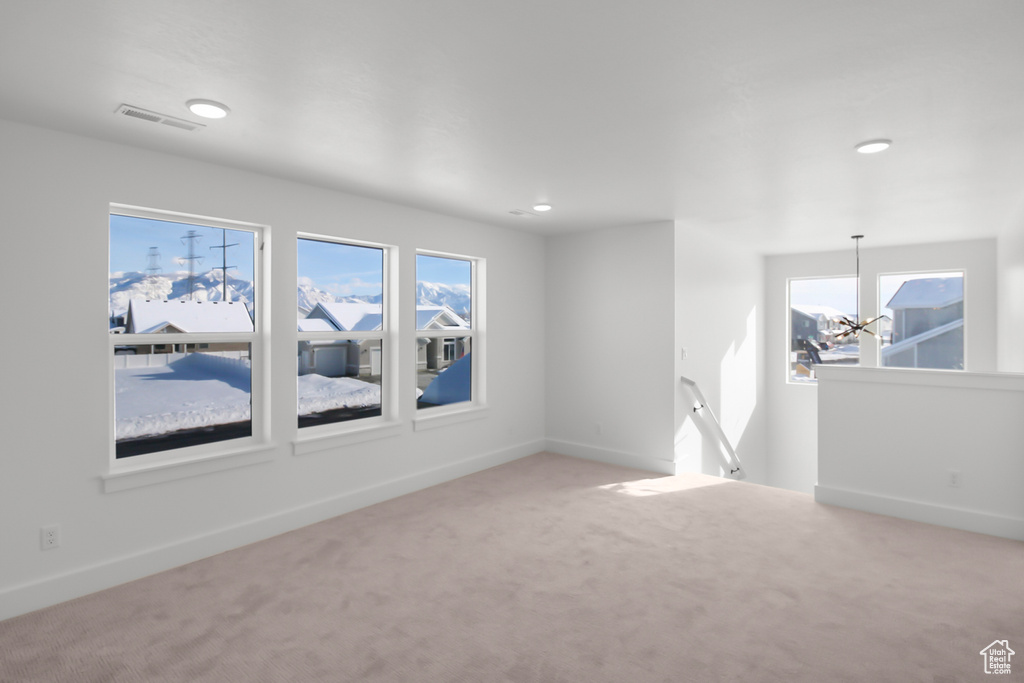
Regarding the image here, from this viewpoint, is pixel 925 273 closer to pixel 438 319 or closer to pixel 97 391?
pixel 438 319

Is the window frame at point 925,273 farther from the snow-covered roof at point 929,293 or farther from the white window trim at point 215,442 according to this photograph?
the white window trim at point 215,442

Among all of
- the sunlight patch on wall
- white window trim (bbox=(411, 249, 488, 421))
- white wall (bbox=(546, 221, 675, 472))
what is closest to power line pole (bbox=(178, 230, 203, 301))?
white window trim (bbox=(411, 249, 488, 421))

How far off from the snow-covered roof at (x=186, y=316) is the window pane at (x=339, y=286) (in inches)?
18.7

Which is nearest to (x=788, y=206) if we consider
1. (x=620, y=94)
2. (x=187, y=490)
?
(x=620, y=94)

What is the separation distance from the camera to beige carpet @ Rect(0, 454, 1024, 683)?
2.31 m

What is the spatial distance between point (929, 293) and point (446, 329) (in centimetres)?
615

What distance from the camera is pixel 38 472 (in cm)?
278

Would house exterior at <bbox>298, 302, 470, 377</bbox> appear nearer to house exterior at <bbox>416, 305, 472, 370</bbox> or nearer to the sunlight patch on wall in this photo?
house exterior at <bbox>416, 305, 472, 370</bbox>

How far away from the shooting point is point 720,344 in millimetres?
6355

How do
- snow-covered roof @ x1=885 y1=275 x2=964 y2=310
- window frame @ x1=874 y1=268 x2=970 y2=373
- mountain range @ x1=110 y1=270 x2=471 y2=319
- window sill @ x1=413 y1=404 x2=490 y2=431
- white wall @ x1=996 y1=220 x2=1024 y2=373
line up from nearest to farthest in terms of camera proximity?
1. mountain range @ x1=110 y1=270 x2=471 y2=319
2. white wall @ x1=996 y1=220 x2=1024 y2=373
3. window sill @ x1=413 y1=404 x2=490 y2=431
4. window frame @ x1=874 y1=268 x2=970 y2=373
5. snow-covered roof @ x1=885 y1=275 x2=964 y2=310

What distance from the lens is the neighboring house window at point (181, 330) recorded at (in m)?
3.19

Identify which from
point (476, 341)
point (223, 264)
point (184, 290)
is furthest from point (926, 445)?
point (184, 290)

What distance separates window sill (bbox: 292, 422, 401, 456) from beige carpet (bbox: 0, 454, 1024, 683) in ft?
1.81

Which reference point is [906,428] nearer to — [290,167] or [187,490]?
[290,167]
